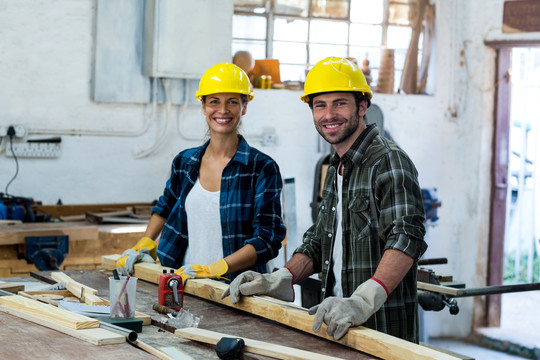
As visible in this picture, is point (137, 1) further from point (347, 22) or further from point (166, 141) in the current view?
point (347, 22)

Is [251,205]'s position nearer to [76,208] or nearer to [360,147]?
[360,147]

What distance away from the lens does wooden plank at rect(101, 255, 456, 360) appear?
1697 mm

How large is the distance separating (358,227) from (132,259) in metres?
1.08

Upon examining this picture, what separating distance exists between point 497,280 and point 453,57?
2.05 metres

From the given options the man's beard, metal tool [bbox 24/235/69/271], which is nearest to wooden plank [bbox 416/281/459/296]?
the man's beard

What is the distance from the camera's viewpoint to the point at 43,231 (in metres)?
3.86

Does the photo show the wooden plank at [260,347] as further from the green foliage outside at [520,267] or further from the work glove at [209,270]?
the green foliage outside at [520,267]

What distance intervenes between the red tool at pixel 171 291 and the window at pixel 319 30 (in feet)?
12.0

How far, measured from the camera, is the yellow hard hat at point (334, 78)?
224cm

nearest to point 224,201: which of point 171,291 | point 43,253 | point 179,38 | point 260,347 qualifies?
point 171,291

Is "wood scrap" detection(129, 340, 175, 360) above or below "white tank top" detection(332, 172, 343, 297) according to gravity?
below

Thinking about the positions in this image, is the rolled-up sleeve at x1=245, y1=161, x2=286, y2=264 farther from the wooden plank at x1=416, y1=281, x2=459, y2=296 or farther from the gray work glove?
the wooden plank at x1=416, y1=281, x2=459, y2=296

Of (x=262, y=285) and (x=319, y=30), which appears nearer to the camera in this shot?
(x=262, y=285)

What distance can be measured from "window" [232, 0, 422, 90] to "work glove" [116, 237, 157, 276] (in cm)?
297
